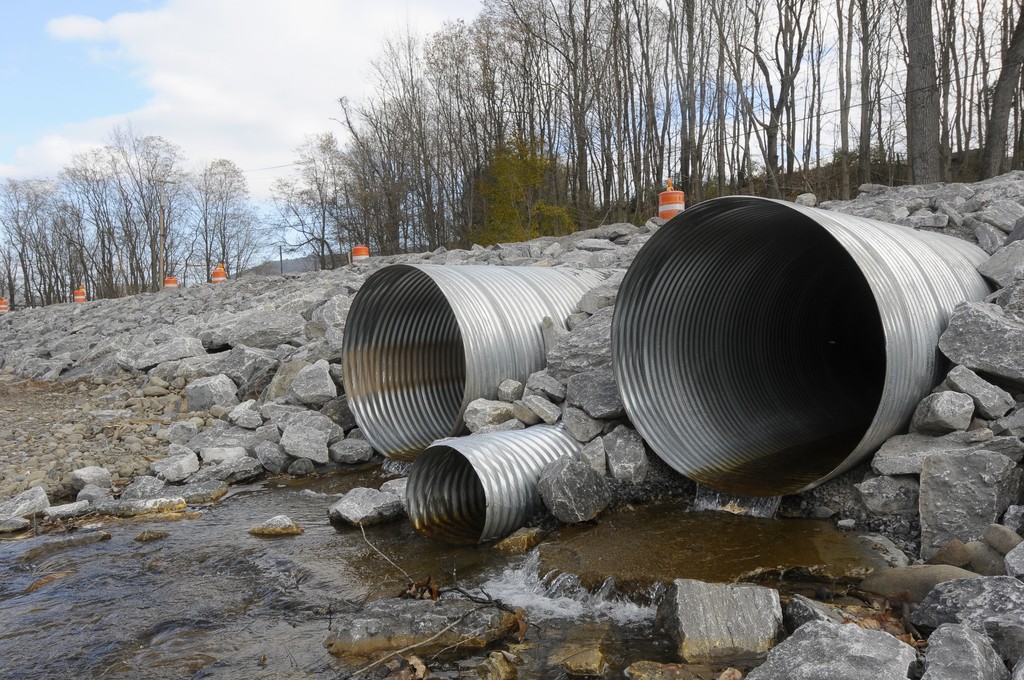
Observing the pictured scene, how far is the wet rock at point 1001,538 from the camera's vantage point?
151 inches

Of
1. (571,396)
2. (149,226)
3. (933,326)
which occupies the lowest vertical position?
(571,396)

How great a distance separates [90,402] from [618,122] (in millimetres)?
16865

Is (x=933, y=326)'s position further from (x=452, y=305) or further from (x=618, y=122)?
Answer: (x=618, y=122)

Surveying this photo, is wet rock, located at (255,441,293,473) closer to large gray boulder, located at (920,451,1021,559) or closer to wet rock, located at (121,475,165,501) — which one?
wet rock, located at (121,475,165,501)

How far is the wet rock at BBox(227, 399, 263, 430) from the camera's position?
834 centimetres

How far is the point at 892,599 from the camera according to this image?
3.68m

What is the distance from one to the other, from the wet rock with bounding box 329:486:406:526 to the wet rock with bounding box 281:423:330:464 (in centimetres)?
190

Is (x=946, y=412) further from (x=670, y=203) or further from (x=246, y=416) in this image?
(x=670, y=203)

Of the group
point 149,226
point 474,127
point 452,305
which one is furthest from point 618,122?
point 149,226

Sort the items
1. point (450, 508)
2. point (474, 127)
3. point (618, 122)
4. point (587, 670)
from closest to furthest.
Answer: point (587, 670) < point (450, 508) < point (618, 122) < point (474, 127)

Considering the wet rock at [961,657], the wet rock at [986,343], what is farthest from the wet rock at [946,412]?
the wet rock at [961,657]

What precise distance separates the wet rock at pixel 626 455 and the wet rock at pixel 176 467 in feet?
13.4

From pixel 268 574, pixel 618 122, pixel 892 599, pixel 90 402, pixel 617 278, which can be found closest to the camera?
pixel 892 599

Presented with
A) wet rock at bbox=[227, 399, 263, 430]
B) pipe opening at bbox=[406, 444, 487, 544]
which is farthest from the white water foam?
wet rock at bbox=[227, 399, 263, 430]
